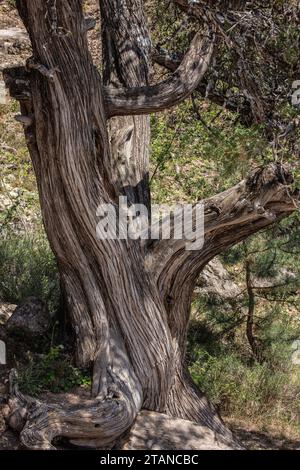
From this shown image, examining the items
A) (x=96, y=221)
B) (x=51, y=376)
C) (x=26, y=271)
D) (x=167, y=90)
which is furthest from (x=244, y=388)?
(x=167, y=90)

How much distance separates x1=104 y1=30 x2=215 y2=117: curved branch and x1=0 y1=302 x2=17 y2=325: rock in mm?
2476

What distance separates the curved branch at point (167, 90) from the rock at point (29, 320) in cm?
206

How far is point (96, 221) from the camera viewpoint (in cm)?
654

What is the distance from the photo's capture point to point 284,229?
8.73 meters

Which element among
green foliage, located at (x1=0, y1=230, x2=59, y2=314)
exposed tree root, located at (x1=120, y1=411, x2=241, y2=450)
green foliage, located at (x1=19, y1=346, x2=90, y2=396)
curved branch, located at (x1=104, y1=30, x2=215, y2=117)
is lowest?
exposed tree root, located at (x1=120, y1=411, x2=241, y2=450)

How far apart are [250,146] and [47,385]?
8.58 ft

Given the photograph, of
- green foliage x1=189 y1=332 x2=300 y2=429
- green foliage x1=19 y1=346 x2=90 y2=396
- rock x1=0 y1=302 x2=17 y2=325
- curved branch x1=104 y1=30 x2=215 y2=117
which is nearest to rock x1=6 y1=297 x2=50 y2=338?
rock x1=0 y1=302 x2=17 y2=325

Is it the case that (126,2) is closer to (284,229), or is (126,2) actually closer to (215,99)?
(215,99)

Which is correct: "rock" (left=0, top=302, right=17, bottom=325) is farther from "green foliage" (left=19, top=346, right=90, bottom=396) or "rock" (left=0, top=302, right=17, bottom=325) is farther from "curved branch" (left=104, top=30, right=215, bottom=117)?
"curved branch" (left=104, top=30, right=215, bottom=117)

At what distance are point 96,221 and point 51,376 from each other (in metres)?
1.37

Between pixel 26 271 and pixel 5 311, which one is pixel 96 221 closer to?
pixel 5 311

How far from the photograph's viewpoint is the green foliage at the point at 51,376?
21.5 feet

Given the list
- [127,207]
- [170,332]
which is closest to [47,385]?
[170,332]

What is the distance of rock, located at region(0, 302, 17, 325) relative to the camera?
7.77 metres
